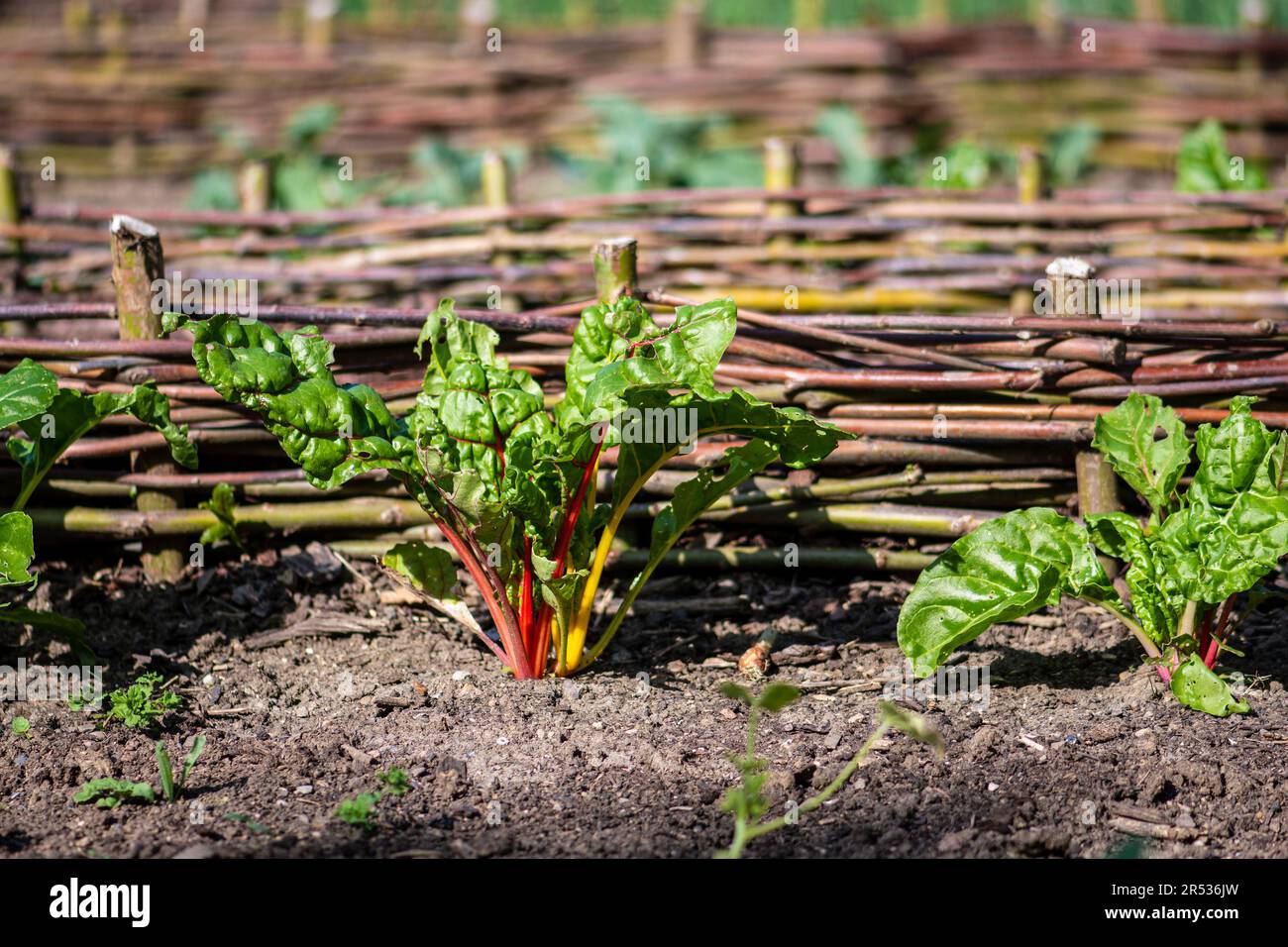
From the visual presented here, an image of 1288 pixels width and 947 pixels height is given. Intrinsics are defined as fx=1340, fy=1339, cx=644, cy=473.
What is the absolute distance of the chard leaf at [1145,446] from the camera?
2652mm

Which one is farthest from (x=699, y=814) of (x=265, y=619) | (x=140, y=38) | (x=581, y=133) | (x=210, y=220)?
(x=140, y=38)

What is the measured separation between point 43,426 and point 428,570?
0.85m

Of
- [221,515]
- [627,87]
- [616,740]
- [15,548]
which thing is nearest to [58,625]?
[15,548]

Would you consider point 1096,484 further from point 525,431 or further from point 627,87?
point 627,87

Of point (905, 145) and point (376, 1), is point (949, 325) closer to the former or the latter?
point (905, 145)

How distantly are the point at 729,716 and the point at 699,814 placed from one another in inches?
14.6

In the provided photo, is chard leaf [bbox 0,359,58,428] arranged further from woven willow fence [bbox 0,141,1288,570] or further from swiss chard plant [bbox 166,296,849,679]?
woven willow fence [bbox 0,141,1288,570]

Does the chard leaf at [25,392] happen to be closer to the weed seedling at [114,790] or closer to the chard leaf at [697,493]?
Result: the weed seedling at [114,790]

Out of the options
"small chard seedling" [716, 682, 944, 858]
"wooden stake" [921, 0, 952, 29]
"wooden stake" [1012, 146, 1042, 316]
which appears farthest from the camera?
"wooden stake" [921, 0, 952, 29]

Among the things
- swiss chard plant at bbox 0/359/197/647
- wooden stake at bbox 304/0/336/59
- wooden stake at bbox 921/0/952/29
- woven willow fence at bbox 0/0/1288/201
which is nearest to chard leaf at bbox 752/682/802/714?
swiss chard plant at bbox 0/359/197/647

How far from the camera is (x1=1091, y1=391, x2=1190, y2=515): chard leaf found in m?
2.65

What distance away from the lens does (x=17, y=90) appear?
8078 mm

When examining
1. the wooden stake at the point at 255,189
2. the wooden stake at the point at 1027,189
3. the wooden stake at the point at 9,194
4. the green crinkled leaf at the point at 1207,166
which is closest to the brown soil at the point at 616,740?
the wooden stake at the point at 1027,189

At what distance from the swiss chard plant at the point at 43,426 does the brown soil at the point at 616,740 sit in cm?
30
